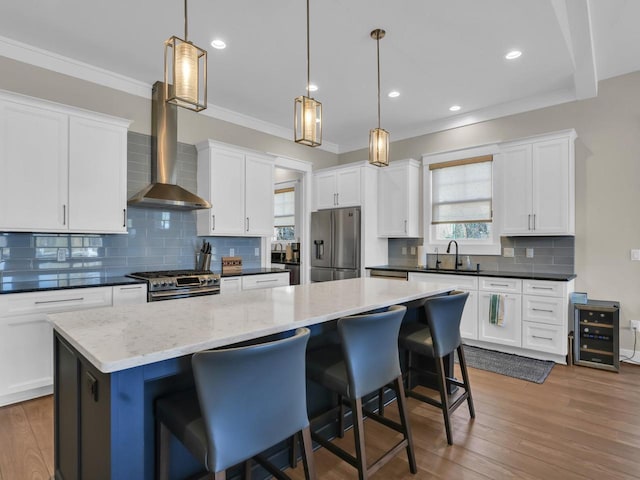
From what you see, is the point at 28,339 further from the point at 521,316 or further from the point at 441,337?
the point at 521,316

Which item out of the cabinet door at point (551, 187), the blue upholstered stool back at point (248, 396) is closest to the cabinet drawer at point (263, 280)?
the blue upholstered stool back at point (248, 396)

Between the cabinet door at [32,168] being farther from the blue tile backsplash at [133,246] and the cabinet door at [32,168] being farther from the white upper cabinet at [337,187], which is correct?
the white upper cabinet at [337,187]

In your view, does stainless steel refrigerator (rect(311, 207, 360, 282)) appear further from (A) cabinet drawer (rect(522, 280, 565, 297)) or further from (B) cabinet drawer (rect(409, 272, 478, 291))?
(A) cabinet drawer (rect(522, 280, 565, 297))

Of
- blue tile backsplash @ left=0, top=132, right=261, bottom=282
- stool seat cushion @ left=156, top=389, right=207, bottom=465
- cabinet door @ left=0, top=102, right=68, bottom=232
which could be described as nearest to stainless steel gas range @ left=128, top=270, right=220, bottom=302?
blue tile backsplash @ left=0, top=132, right=261, bottom=282

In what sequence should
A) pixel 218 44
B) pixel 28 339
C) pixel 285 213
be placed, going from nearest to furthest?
pixel 28 339 → pixel 218 44 → pixel 285 213

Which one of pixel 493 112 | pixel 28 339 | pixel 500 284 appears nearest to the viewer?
pixel 28 339

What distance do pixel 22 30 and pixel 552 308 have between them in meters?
5.46

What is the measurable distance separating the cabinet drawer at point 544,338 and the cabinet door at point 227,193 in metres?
3.44

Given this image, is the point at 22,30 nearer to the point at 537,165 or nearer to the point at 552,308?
the point at 537,165

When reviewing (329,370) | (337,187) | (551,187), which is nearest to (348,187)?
(337,187)

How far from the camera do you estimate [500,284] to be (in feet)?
13.2

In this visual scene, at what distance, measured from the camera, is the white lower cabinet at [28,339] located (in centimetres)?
270

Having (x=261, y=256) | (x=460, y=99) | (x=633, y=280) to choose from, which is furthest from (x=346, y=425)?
(x=460, y=99)

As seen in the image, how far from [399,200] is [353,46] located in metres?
2.52
